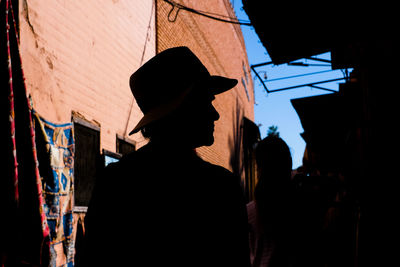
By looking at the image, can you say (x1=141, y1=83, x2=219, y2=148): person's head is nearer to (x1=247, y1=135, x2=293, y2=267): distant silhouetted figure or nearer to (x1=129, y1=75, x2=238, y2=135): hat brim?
(x1=129, y1=75, x2=238, y2=135): hat brim

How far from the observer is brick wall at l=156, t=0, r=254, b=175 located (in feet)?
27.7

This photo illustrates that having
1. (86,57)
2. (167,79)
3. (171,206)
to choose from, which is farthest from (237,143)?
(171,206)

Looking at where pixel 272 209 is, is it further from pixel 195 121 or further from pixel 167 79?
pixel 167 79

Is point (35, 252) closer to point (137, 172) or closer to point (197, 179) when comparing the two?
point (137, 172)

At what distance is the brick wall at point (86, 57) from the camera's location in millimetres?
3936

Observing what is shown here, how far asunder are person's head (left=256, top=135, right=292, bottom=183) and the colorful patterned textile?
2.61 meters

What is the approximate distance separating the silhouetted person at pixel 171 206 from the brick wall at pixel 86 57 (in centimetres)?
297

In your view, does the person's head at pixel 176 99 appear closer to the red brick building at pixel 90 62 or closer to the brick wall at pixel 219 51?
the red brick building at pixel 90 62

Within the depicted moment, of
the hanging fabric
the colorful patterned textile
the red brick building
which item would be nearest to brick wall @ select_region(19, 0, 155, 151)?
the red brick building

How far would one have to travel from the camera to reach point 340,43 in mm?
4465

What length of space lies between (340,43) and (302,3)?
2.86ft

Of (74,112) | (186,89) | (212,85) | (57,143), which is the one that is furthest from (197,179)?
(74,112)

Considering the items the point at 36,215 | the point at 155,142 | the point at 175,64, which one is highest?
the point at 175,64

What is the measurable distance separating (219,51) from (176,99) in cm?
1214
